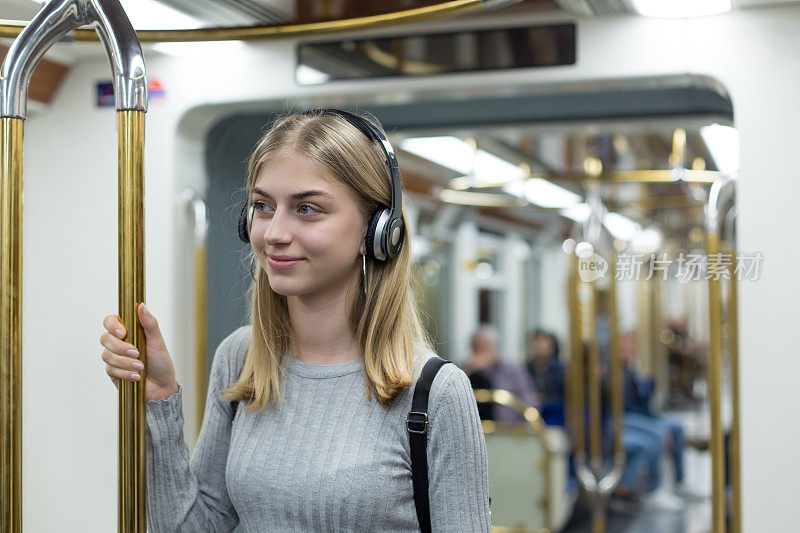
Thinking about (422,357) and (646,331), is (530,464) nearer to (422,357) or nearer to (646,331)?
(422,357)

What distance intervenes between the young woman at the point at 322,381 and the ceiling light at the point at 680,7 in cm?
140

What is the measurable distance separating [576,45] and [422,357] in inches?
64.1

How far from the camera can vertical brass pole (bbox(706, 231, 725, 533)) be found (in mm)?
2891

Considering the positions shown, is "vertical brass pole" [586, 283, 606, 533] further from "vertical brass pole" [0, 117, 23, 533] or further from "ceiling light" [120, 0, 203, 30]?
"vertical brass pole" [0, 117, 23, 533]

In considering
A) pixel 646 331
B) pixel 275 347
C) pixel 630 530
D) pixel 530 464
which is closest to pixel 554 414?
pixel 630 530

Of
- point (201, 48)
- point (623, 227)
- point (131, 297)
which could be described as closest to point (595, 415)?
point (201, 48)

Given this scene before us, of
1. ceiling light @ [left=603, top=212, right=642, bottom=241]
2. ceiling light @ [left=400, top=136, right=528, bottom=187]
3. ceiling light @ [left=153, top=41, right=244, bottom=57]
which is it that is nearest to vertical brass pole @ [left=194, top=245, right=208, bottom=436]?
ceiling light @ [left=153, top=41, right=244, bottom=57]

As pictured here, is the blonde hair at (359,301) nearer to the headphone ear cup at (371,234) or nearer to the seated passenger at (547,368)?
the headphone ear cup at (371,234)

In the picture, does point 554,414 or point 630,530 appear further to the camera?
point 554,414

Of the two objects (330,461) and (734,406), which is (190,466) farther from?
(734,406)

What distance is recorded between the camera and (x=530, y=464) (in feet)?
Result: 18.3

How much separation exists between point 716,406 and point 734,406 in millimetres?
134

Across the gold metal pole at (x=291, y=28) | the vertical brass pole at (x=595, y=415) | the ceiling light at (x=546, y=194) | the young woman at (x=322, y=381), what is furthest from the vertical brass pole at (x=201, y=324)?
the ceiling light at (x=546, y=194)

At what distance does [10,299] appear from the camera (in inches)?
55.6
